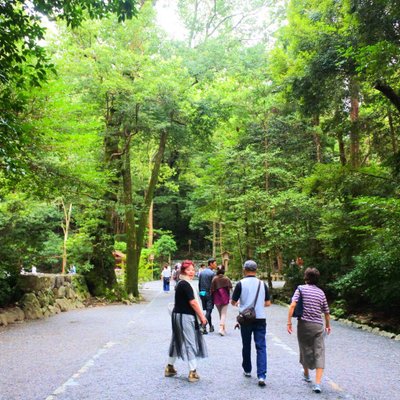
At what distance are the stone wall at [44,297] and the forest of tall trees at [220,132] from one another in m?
0.54

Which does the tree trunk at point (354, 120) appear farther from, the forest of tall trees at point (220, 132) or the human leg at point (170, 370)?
the human leg at point (170, 370)

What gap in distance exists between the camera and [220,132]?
1161 inches

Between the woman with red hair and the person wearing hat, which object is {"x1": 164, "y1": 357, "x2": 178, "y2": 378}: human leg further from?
the person wearing hat

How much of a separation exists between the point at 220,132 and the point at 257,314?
24.6 metres

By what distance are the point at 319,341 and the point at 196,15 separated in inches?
1225

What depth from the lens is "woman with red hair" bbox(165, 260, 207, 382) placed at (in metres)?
5.54

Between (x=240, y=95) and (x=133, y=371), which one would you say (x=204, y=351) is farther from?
(x=240, y=95)

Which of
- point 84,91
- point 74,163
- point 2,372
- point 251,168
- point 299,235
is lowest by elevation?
Result: point 2,372

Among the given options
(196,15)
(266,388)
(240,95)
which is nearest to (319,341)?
(266,388)

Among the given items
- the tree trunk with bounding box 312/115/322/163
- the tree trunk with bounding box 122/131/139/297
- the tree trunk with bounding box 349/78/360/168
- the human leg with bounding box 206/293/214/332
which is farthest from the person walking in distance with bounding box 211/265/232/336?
the tree trunk with bounding box 312/115/322/163

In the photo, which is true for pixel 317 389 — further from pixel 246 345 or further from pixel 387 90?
pixel 387 90

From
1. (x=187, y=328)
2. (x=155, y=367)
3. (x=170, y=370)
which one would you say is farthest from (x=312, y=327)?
(x=155, y=367)

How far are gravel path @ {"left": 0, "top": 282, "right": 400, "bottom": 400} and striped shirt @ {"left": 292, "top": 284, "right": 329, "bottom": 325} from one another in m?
0.84

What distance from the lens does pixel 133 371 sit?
611cm
